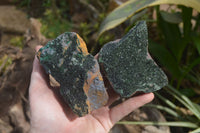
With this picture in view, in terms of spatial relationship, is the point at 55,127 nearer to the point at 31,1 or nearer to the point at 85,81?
the point at 85,81

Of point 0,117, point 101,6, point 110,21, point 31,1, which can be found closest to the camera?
point 110,21

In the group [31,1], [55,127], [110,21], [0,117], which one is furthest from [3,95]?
[31,1]

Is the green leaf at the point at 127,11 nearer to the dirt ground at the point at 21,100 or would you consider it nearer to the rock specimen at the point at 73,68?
the rock specimen at the point at 73,68

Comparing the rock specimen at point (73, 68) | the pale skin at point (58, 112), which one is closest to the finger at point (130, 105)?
the pale skin at point (58, 112)

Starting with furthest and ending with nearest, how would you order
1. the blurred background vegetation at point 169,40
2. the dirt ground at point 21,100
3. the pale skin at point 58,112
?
1. the dirt ground at point 21,100
2. the blurred background vegetation at point 169,40
3. the pale skin at point 58,112

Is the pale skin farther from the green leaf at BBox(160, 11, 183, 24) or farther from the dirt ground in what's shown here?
the green leaf at BBox(160, 11, 183, 24)

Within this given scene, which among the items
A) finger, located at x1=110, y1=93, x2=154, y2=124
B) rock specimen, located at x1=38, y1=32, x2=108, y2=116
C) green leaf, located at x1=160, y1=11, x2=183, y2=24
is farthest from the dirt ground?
green leaf, located at x1=160, y1=11, x2=183, y2=24
